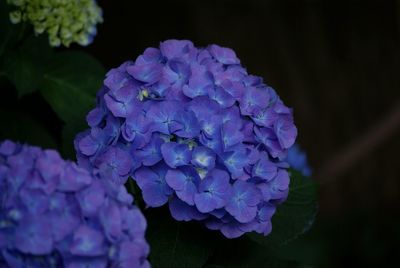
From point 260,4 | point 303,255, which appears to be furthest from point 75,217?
point 260,4

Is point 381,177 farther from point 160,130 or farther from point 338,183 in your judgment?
point 160,130

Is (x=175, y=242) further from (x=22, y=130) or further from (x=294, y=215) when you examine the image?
(x=22, y=130)

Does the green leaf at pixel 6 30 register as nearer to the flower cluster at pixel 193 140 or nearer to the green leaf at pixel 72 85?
the green leaf at pixel 72 85

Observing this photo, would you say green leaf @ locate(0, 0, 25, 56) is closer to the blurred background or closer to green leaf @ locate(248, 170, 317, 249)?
green leaf @ locate(248, 170, 317, 249)

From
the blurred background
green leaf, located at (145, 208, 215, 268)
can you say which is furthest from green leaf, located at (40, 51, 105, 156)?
the blurred background

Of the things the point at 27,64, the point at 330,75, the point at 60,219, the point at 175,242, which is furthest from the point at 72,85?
the point at 330,75

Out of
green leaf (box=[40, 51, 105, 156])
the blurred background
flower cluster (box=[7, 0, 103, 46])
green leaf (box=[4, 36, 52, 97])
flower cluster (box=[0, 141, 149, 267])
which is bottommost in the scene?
the blurred background

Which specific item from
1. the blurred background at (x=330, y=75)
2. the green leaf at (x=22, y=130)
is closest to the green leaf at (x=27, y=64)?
the green leaf at (x=22, y=130)
